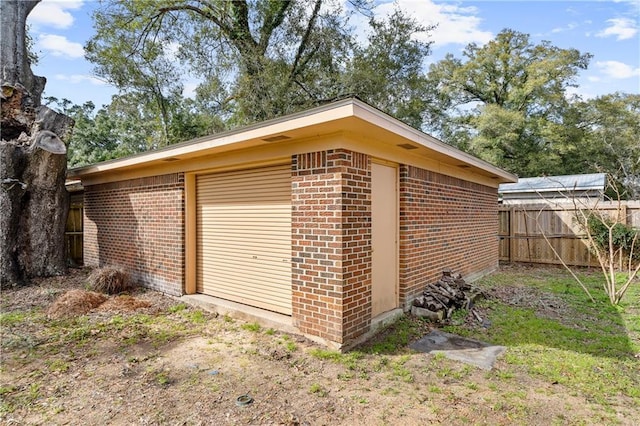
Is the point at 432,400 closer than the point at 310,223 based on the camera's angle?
Yes

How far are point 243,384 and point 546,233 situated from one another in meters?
10.0

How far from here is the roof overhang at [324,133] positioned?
3.33 meters

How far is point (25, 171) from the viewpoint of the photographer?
6.64 m

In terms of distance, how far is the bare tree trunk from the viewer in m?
6.39

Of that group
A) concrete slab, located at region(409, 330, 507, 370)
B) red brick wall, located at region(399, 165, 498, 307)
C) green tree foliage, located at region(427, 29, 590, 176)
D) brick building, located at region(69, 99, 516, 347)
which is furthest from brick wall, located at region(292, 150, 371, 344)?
green tree foliage, located at region(427, 29, 590, 176)

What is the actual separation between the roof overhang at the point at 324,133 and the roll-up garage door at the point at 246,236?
51 centimetres

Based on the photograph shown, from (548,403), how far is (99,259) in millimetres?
8773

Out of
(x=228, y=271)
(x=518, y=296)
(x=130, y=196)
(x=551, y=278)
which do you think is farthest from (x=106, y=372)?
(x=551, y=278)

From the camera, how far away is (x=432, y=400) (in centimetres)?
281

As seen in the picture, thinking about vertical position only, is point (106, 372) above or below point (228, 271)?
below

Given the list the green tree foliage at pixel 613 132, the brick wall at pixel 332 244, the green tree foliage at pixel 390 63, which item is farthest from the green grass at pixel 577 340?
the green tree foliage at pixel 613 132

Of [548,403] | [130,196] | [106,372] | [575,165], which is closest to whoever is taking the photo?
[548,403]

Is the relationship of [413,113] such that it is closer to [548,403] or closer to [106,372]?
[548,403]

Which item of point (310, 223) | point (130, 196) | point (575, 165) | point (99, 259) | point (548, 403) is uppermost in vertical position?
point (575, 165)
